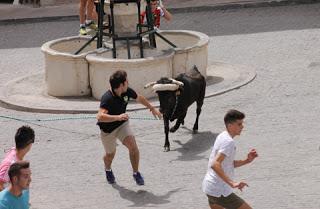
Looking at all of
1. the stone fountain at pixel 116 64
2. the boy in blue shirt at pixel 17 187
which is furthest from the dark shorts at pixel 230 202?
the stone fountain at pixel 116 64

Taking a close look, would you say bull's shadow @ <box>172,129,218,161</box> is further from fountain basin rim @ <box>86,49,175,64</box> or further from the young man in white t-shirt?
the young man in white t-shirt

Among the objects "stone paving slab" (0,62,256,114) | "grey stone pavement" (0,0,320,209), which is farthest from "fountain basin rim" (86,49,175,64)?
"grey stone pavement" (0,0,320,209)

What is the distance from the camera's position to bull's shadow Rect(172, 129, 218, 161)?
1185 cm

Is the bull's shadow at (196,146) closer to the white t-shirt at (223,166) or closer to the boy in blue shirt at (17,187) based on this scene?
the white t-shirt at (223,166)

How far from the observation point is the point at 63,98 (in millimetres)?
15477

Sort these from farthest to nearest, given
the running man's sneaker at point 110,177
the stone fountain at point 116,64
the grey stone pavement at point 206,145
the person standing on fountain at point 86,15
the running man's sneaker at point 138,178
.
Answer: the person standing on fountain at point 86,15 < the stone fountain at point 116,64 < the running man's sneaker at point 110,177 < the running man's sneaker at point 138,178 < the grey stone pavement at point 206,145

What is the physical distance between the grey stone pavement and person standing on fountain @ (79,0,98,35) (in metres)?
1.39

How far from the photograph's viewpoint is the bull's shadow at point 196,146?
1185 cm

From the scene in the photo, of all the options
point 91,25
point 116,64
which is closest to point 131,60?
point 116,64

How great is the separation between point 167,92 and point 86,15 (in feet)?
20.3

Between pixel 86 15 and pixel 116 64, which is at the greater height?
pixel 86 15

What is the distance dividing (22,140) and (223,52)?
10.6 meters

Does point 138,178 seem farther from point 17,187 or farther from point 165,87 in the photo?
point 17,187

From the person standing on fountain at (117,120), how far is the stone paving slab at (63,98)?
138 inches
